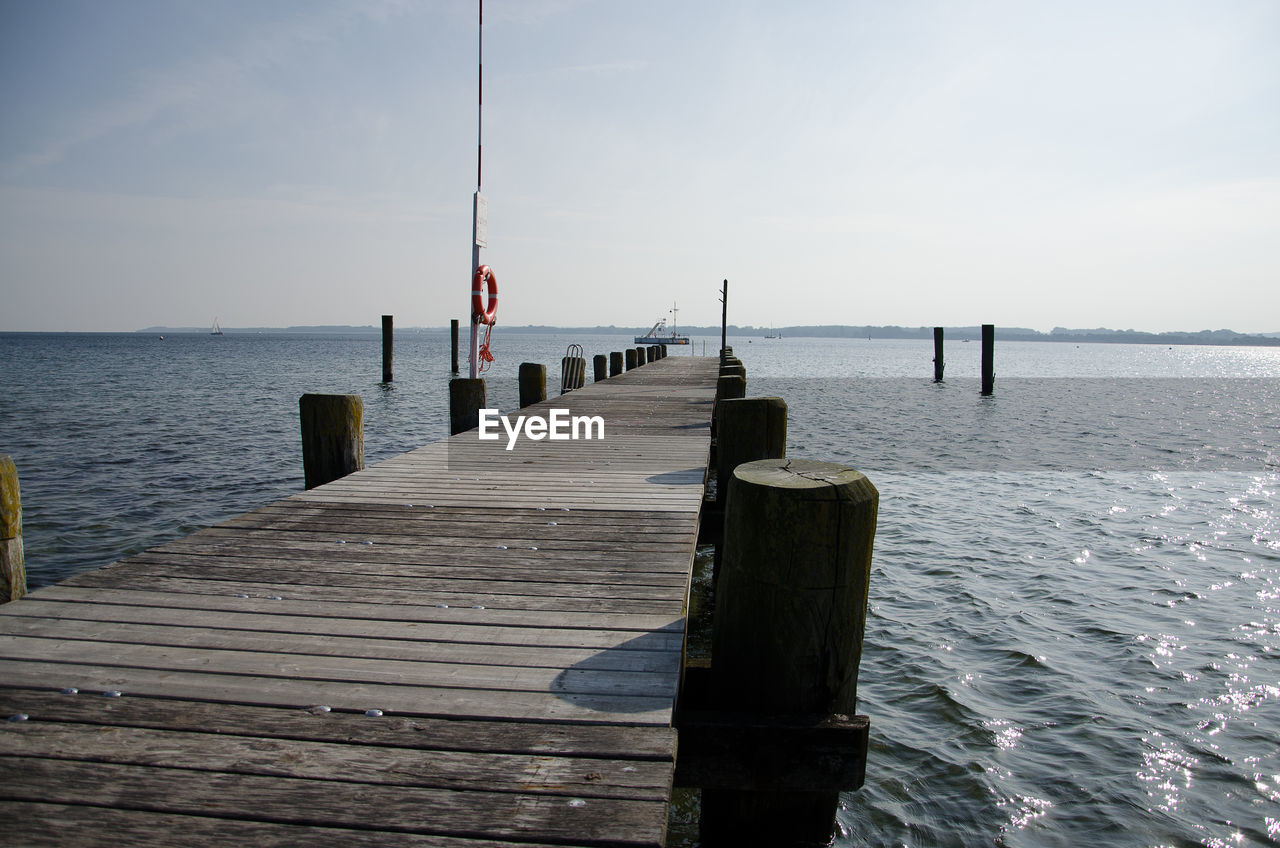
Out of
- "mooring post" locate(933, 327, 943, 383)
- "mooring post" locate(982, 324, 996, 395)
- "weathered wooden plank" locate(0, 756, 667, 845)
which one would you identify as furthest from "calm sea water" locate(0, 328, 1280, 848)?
"mooring post" locate(933, 327, 943, 383)

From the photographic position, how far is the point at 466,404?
8.61 meters


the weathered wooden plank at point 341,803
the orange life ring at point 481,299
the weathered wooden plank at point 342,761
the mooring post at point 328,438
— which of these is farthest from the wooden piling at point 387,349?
the weathered wooden plank at point 341,803

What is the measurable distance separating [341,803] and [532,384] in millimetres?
9775

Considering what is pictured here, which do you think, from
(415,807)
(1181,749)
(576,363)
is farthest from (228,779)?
(576,363)

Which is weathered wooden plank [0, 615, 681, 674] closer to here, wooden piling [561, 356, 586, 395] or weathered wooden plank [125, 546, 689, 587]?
weathered wooden plank [125, 546, 689, 587]

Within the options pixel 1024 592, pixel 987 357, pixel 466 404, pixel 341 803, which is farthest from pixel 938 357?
pixel 341 803

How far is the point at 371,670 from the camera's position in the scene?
2498 mm

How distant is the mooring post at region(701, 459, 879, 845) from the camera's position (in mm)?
2359

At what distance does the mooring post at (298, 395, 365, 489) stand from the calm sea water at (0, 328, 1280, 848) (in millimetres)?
3464

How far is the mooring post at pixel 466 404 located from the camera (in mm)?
8609

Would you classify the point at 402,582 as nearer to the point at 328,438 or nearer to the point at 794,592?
the point at 794,592

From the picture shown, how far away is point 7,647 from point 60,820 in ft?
4.07

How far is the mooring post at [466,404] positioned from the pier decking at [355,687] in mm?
4147

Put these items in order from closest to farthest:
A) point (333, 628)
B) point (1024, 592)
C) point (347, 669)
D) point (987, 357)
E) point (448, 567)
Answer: point (347, 669) < point (333, 628) < point (448, 567) < point (1024, 592) < point (987, 357)
